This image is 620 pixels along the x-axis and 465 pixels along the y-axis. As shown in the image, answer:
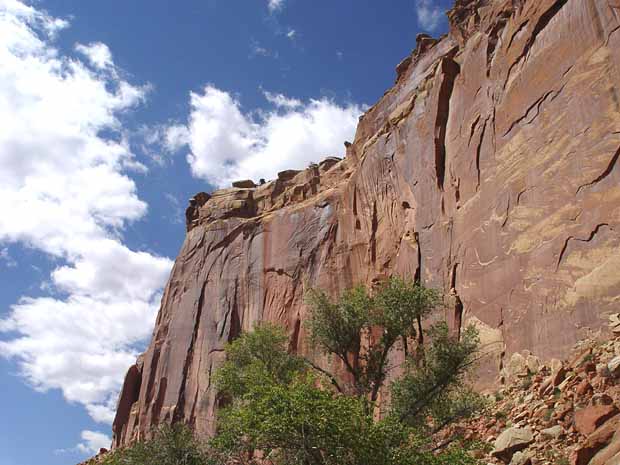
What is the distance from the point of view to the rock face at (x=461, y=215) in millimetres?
20375

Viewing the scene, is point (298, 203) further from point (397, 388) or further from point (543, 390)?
point (543, 390)

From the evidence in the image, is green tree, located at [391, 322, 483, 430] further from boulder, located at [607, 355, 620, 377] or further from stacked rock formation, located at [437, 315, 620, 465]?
boulder, located at [607, 355, 620, 377]

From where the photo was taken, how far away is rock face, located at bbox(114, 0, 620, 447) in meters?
20.4

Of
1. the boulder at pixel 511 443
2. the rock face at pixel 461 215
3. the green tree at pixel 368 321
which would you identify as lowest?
the boulder at pixel 511 443

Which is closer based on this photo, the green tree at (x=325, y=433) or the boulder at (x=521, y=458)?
the green tree at (x=325, y=433)

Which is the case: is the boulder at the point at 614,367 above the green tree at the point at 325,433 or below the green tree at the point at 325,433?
above

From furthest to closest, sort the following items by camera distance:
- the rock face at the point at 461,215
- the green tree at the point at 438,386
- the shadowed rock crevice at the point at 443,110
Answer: the shadowed rock crevice at the point at 443,110
the green tree at the point at 438,386
the rock face at the point at 461,215

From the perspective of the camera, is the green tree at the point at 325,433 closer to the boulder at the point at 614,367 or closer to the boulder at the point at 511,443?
the boulder at the point at 511,443

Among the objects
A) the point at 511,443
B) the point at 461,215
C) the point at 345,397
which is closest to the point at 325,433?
the point at 345,397

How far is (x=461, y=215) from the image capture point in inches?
1073

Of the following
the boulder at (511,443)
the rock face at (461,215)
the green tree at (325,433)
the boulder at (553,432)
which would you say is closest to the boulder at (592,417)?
the boulder at (553,432)

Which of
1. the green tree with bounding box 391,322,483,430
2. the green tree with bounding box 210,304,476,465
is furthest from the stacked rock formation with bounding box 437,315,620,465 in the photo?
the green tree with bounding box 210,304,476,465

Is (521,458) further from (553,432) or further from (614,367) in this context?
(614,367)

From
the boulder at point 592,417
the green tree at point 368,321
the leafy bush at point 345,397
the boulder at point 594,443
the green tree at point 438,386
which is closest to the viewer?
the boulder at point 594,443
